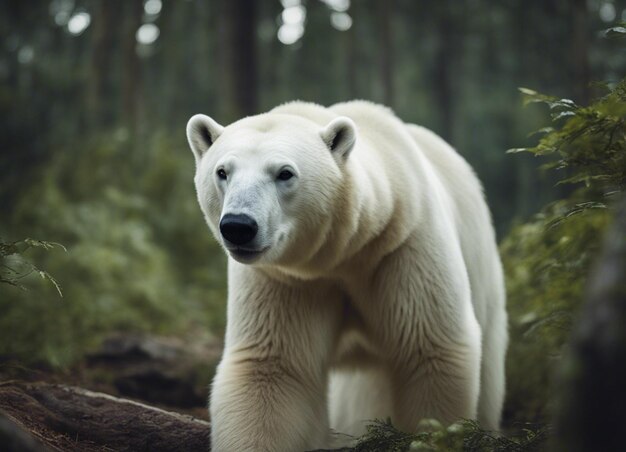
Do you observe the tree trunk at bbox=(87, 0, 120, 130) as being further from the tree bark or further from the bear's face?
the bear's face

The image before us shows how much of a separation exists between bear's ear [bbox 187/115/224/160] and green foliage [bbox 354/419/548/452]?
2.03m

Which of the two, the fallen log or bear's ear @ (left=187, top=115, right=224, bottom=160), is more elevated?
bear's ear @ (left=187, top=115, right=224, bottom=160)

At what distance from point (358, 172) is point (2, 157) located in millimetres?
9306

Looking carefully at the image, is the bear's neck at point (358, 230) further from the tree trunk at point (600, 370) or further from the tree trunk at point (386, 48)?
the tree trunk at point (386, 48)

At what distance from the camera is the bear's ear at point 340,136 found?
166 inches

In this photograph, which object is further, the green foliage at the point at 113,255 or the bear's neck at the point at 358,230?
the green foliage at the point at 113,255

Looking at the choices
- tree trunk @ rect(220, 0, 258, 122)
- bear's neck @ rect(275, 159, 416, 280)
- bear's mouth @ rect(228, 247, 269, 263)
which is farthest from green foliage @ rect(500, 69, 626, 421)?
tree trunk @ rect(220, 0, 258, 122)

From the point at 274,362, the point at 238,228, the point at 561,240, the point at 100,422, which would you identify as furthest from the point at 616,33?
the point at 100,422

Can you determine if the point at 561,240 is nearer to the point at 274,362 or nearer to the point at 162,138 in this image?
the point at 274,362

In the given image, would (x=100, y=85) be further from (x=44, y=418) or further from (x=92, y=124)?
(x=44, y=418)

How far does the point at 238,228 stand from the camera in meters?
3.70

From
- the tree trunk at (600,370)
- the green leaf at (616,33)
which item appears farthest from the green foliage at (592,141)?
the tree trunk at (600,370)

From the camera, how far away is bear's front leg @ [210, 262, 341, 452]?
4.28 meters

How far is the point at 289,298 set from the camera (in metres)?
4.52
